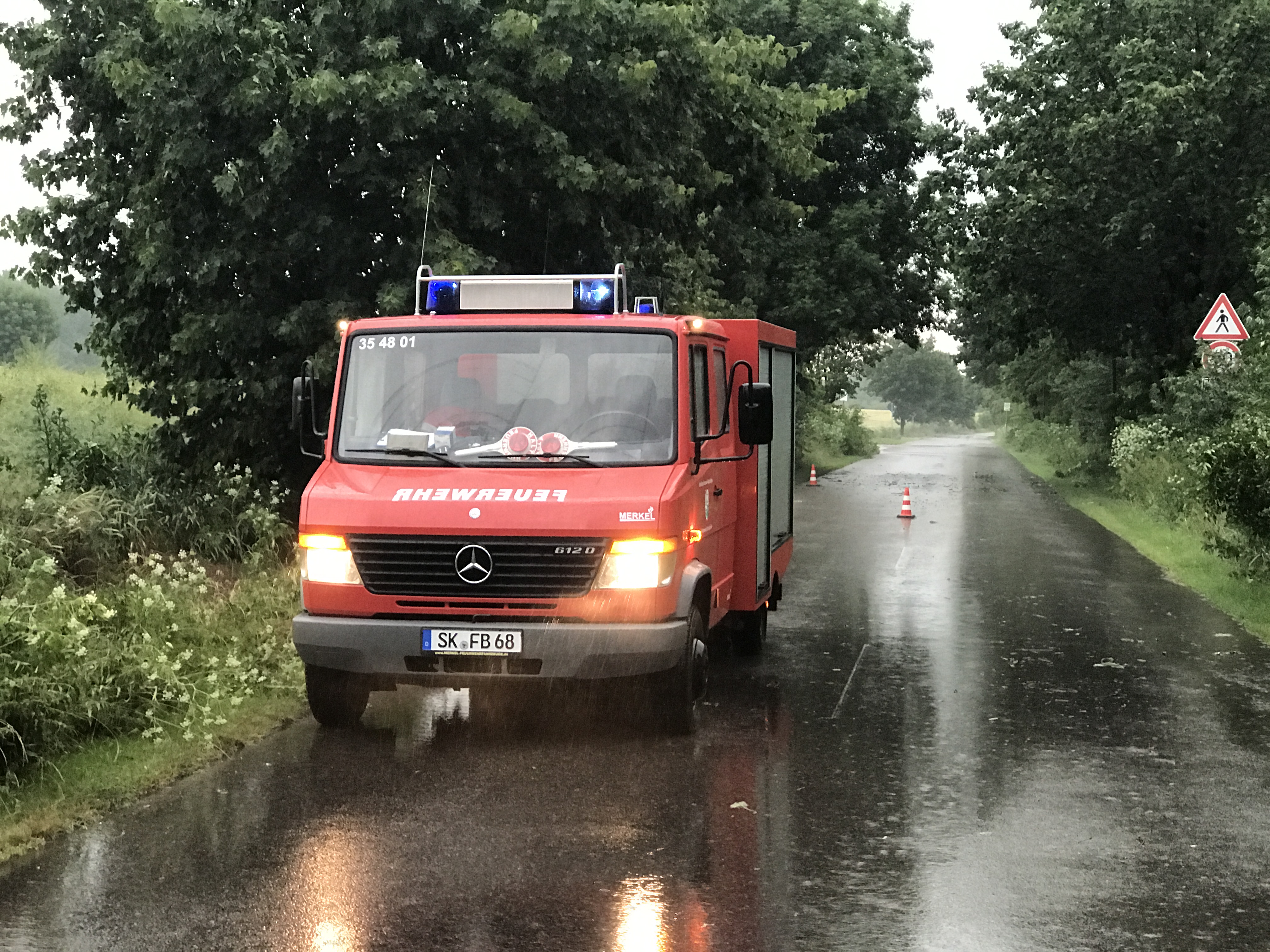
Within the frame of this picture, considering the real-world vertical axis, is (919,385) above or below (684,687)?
above

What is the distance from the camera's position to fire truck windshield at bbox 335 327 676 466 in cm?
864

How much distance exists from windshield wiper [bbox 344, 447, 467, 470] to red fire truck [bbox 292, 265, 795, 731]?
1cm

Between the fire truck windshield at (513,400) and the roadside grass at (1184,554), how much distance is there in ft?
20.5

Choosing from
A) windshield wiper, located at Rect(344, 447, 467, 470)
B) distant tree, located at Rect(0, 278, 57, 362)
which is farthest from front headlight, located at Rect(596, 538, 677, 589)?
distant tree, located at Rect(0, 278, 57, 362)

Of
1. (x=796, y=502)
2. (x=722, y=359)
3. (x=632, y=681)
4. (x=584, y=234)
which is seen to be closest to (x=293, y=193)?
(x=584, y=234)

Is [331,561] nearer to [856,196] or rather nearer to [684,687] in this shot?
[684,687]

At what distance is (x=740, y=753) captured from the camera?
8.19m

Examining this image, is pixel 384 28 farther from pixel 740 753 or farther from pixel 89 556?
pixel 740 753

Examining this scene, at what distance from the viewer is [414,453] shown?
8.70m

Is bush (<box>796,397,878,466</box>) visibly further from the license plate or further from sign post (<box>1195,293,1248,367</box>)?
the license plate

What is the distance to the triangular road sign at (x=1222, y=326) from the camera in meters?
20.6

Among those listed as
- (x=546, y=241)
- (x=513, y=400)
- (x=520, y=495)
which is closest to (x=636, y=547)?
(x=520, y=495)

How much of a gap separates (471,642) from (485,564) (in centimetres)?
40

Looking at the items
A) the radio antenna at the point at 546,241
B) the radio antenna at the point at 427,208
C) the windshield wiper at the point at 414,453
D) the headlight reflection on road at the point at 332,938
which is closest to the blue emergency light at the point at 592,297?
the windshield wiper at the point at 414,453
